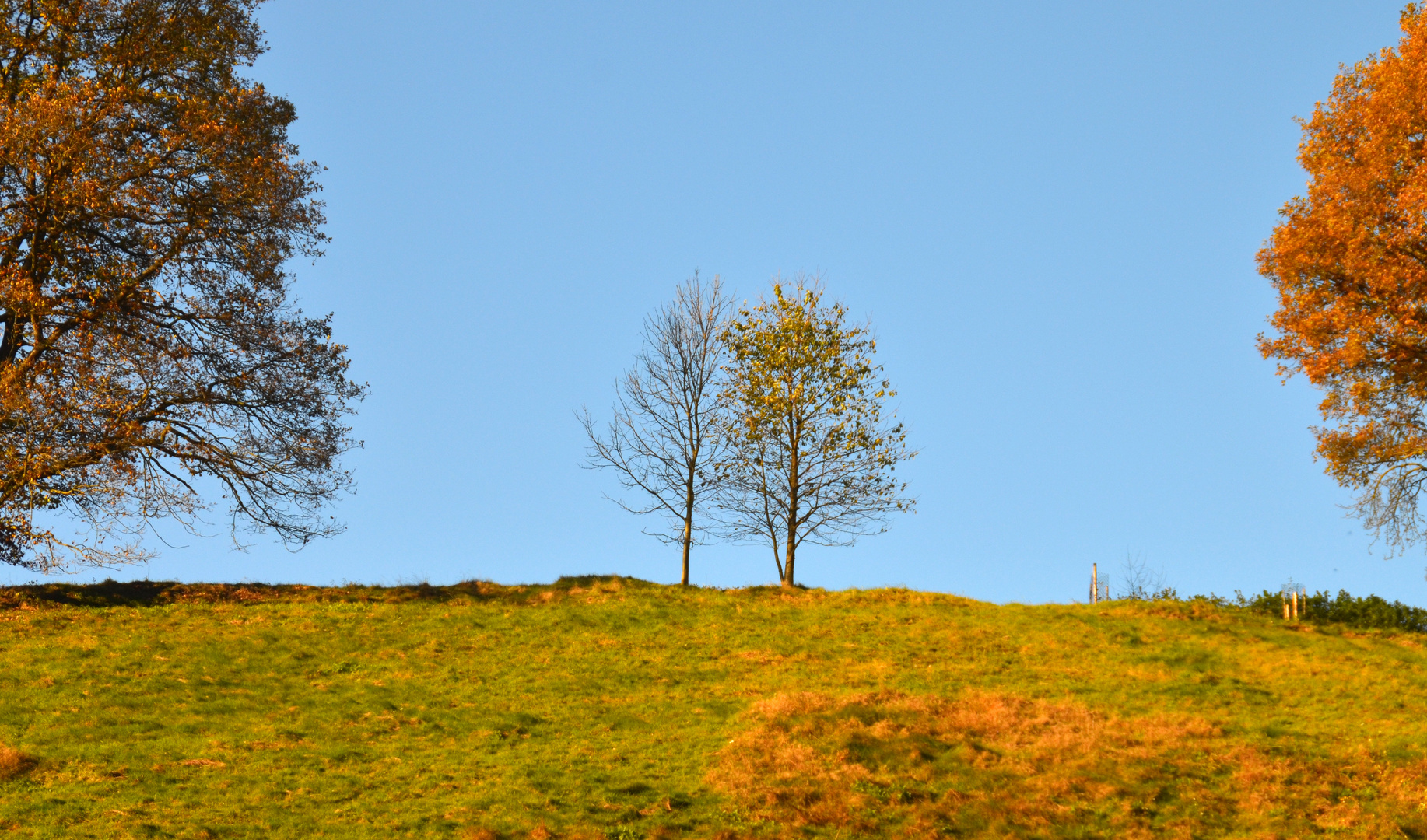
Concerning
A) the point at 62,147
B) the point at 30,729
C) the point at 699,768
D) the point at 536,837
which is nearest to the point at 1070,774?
the point at 699,768

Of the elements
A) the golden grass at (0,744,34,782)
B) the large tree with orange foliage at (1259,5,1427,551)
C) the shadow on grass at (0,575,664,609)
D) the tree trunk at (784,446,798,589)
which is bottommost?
the golden grass at (0,744,34,782)

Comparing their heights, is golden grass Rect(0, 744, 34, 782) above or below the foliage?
below

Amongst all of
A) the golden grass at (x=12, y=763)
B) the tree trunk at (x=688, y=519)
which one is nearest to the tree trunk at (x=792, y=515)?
the tree trunk at (x=688, y=519)

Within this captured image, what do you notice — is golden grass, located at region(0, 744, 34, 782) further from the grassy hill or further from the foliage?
the foliage

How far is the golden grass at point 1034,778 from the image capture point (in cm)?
1591

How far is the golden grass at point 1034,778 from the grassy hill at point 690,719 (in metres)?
0.06

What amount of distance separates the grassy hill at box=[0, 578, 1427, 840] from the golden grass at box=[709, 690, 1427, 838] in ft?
0.18

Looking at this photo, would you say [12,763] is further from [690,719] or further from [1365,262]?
[1365,262]

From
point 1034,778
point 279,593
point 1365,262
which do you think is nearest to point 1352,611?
point 1365,262

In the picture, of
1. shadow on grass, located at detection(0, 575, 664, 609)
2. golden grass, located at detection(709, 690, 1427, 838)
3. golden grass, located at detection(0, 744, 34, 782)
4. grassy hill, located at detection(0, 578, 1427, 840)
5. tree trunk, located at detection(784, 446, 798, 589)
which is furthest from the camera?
tree trunk, located at detection(784, 446, 798, 589)

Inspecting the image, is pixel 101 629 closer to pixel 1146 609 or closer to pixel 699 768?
pixel 699 768

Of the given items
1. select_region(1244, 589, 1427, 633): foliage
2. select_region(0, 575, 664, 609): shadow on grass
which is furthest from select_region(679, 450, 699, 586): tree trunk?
select_region(1244, 589, 1427, 633): foliage

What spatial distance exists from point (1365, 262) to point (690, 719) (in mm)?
22983

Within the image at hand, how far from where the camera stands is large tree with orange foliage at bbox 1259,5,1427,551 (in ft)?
98.1
